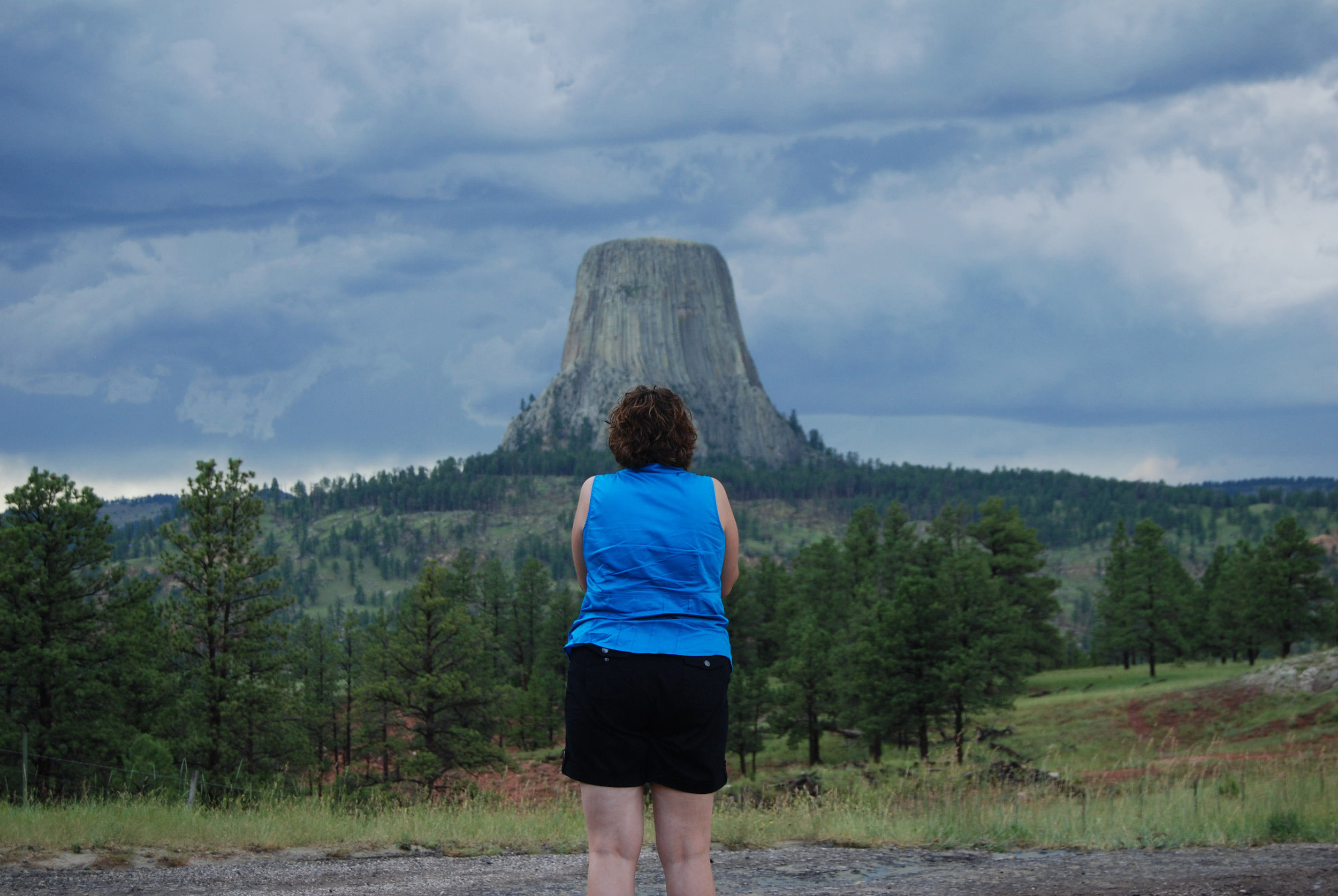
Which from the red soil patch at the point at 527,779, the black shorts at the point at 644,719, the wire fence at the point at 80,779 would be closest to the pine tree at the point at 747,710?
the red soil patch at the point at 527,779

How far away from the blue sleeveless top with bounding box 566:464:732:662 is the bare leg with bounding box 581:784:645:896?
2.01ft

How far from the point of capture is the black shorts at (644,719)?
4250mm

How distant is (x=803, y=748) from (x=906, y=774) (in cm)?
3898

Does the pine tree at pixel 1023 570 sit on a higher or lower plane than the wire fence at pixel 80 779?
higher

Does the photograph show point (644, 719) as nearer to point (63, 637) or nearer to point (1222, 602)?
point (63, 637)

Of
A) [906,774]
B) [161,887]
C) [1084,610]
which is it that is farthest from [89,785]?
[1084,610]

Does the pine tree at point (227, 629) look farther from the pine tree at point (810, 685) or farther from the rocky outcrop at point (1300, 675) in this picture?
the rocky outcrop at point (1300, 675)

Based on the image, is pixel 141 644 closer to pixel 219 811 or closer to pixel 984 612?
pixel 219 811

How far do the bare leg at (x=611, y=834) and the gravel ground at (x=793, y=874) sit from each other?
2.81 m

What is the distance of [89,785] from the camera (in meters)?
27.7

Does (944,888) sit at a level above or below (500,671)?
above

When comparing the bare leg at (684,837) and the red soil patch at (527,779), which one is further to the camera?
the red soil patch at (527,779)

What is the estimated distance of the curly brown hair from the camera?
15.2ft

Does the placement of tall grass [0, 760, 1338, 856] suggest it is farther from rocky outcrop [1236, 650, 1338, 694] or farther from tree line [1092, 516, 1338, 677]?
tree line [1092, 516, 1338, 677]
